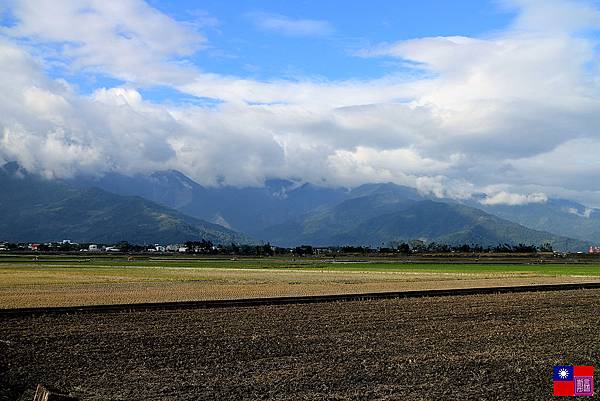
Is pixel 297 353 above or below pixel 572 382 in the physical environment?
below

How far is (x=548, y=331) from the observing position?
2775 cm

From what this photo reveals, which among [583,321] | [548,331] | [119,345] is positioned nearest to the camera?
[119,345]

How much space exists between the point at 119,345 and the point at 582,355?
Result: 16.1 meters

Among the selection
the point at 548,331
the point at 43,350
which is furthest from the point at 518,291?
the point at 43,350

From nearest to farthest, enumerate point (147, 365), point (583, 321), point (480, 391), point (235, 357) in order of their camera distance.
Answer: point (480, 391), point (147, 365), point (235, 357), point (583, 321)

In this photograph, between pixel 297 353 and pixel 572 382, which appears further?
pixel 297 353

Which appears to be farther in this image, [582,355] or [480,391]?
[582,355]

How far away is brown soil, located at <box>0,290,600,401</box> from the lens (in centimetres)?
1736

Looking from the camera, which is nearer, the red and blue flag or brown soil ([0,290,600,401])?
the red and blue flag

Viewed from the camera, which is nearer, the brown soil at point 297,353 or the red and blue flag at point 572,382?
the red and blue flag at point 572,382

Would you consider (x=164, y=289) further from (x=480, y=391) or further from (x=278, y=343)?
(x=480, y=391)

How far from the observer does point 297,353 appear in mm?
22359

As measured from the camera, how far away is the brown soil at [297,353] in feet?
57.0

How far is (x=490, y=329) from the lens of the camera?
28188 mm
